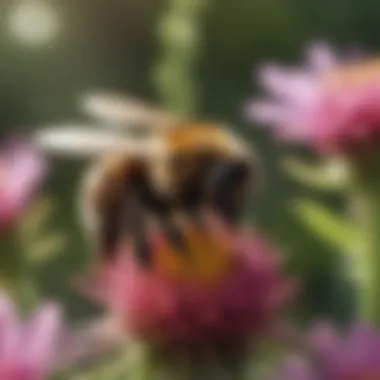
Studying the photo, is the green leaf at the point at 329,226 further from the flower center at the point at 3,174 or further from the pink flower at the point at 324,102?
the flower center at the point at 3,174

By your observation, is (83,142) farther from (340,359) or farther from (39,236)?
(340,359)

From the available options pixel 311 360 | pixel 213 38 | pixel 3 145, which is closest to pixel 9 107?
pixel 3 145

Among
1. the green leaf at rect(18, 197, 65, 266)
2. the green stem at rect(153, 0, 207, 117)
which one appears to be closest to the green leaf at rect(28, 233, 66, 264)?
the green leaf at rect(18, 197, 65, 266)

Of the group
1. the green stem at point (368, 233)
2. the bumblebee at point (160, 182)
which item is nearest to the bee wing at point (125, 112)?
the bumblebee at point (160, 182)

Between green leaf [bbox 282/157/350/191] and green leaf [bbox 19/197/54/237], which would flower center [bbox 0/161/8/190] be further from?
green leaf [bbox 282/157/350/191]

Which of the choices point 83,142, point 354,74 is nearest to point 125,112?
point 83,142

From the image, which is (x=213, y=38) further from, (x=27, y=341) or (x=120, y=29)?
(x=27, y=341)

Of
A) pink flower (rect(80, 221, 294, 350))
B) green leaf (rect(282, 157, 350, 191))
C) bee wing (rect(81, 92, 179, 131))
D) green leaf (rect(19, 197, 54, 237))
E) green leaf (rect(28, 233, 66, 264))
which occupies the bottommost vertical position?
pink flower (rect(80, 221, 294, 350))
